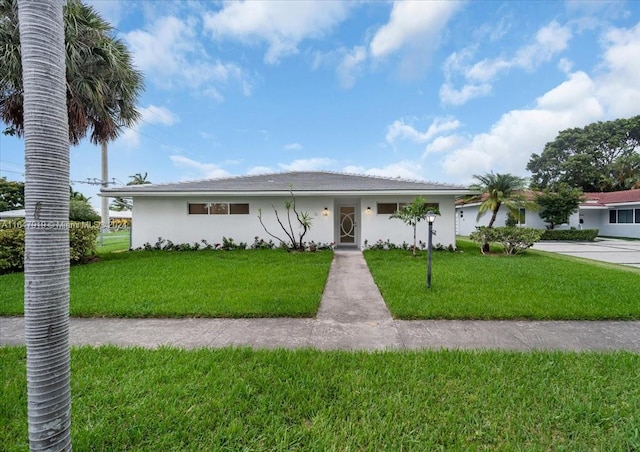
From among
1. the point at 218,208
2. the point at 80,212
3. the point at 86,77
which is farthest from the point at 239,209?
the point at 80,212

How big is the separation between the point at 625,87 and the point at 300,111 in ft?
70.8

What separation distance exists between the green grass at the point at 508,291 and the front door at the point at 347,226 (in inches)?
200

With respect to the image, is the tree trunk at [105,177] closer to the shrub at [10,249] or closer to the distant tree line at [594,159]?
the shrub at [10,249]

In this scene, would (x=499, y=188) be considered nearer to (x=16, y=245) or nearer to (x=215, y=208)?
(x=215, y=208)

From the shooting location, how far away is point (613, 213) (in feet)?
72.9

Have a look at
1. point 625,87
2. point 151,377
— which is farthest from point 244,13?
point 625,87

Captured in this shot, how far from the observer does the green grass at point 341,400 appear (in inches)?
81.1

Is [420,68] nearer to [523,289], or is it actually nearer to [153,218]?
[523,289]

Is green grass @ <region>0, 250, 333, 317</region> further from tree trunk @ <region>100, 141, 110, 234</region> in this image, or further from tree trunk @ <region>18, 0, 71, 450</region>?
tree trunk @ <region>100, 141, 110, 234</region>

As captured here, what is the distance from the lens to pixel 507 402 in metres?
2.46

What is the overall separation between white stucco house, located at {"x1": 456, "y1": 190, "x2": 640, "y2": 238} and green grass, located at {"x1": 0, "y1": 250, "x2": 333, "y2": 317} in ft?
55.8

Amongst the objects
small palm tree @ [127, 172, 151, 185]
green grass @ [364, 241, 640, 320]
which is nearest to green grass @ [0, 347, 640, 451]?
green grass @ [364, 241, 640, 320]

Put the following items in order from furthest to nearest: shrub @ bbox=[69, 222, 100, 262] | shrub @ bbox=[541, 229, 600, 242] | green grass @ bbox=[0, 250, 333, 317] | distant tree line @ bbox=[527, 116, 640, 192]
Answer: distant tree line @ bbox=[527, 116, 640, 192]
shrub @ bbox=[541, 229, 600, 242]
shrub @ bbox=[69, 222, 100, 262]
green grass @ bbox=[0, 250, 333, 317]

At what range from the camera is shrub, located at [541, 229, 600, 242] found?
1894 centimetres
